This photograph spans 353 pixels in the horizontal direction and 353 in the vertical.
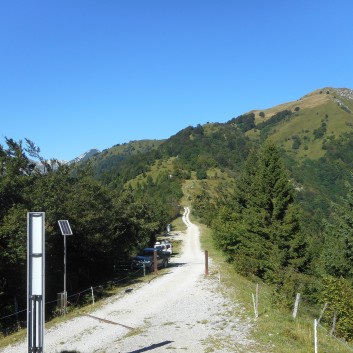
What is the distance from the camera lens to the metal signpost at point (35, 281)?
690 centimetres

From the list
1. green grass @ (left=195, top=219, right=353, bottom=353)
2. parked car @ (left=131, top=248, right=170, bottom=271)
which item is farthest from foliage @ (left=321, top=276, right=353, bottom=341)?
parked car @ (left=131, top=248, right=170, bottom=271)

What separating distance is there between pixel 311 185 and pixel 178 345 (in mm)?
165398

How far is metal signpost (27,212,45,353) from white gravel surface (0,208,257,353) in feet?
15.9

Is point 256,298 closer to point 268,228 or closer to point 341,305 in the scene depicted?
point 341,305

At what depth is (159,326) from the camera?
45.2 feet

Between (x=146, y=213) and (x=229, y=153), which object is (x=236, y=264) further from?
(x=229, y=153)

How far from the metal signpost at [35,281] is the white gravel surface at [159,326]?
190 inches

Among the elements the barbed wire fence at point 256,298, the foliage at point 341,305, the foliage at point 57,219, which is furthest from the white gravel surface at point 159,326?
the foliage at point 57,219

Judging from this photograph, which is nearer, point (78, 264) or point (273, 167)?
point (78, 264)

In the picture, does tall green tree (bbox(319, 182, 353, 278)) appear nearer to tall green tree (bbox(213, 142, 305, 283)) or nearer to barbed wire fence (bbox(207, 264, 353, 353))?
tall green tree (bbox(213, 142, 305, 283))

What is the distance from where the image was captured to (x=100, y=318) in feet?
50.2

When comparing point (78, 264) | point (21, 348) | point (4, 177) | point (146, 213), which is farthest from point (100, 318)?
point (146, 213)

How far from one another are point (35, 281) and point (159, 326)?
7819 mm

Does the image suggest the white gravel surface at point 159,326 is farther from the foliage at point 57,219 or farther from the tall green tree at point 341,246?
the tall green tree at point 341,246
